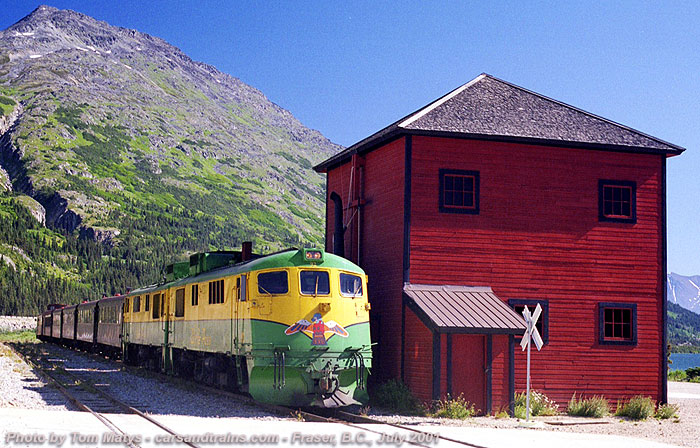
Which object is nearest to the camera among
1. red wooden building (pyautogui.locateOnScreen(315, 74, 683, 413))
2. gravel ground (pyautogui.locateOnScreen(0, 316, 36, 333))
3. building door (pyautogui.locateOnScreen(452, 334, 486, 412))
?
building door (pyautogui.locateOnScreen(452, 334, 486, 412))

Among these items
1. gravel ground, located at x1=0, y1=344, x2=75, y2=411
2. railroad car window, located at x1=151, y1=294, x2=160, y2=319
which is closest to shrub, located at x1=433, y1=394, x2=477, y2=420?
gravel ground, located at x1=0, y1=344, x2=75, y2=411

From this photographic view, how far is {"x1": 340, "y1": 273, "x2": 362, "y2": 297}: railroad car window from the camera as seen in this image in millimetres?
21188

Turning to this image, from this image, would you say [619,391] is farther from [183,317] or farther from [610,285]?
[183,317]

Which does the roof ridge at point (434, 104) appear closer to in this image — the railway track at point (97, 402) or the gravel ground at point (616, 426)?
the gravel ground at point (616, 426)

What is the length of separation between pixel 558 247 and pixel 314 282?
902cm

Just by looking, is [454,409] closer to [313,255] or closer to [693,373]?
[313,255]

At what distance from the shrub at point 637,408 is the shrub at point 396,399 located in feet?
21.7

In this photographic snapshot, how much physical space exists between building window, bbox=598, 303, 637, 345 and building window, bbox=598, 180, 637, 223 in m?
2.79

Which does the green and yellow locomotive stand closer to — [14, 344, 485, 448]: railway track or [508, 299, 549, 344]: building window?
[14, 344, 485, 448]: railway track

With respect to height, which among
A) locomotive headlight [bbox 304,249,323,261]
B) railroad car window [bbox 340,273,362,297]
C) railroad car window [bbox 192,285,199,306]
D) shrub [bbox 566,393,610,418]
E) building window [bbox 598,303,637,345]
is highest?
locomotive headlight [bbox 304,249,323,261]

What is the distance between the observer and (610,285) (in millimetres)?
26156

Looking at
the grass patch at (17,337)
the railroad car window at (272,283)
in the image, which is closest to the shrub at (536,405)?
the railroad car window at (272,283)

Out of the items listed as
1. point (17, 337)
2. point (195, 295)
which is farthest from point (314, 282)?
point (17, 337)

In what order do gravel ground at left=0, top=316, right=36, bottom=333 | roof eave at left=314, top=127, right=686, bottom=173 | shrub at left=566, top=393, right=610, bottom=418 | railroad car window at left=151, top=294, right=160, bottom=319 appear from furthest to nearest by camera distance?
gravel ground at left=0, top=316, right=36, bottom=333
railroad car window at left=151, top=294, right=160, bottom=319
roof eave at left=314, top=127, right=686, bottom=173
shrub at left=566, top=393, right=610, bottom=418
